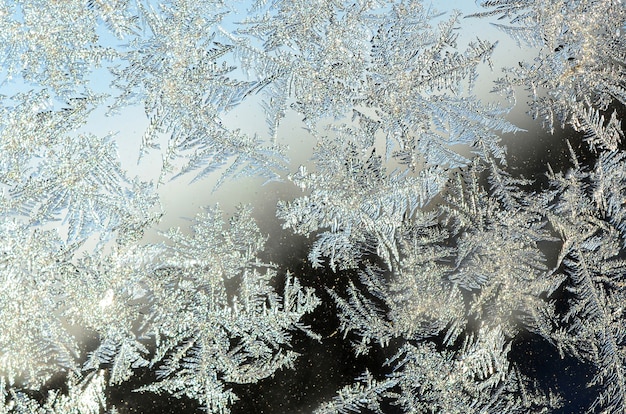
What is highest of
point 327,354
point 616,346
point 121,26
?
point 121,26

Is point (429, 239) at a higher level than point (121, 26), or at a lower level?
lower

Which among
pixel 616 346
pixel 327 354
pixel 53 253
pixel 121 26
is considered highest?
pixel 121 26

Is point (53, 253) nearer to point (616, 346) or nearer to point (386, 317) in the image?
point (386, 317)

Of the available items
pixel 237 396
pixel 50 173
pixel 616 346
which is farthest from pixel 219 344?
pixel 616 346

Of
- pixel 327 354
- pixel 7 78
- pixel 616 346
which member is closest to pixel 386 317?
pixel 327 354

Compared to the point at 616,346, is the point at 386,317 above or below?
above

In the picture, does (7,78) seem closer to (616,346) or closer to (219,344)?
(219,344)
